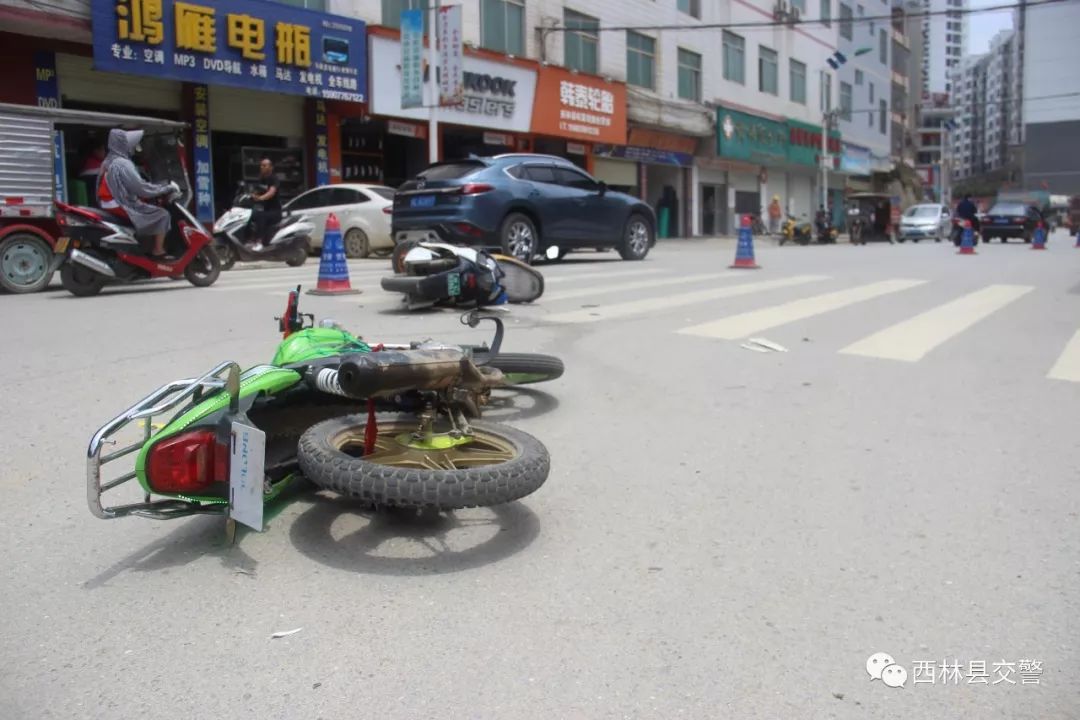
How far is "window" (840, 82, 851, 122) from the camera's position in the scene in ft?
169

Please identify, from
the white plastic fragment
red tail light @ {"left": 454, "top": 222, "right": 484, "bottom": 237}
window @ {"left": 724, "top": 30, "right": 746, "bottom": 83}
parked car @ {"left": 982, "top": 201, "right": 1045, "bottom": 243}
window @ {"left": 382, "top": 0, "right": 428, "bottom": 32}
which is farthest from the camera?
window @ {"left": 724, "top": 30, "right": 746, "bottom": 83}

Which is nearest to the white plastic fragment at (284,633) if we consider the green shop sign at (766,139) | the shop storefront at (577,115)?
the shop storefront at (577,115)

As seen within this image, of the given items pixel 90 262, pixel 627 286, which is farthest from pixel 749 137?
pixel 90 262

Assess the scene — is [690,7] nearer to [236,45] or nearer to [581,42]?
[581,42]

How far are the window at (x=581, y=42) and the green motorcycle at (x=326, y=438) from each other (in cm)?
2581

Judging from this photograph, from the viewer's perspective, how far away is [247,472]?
306 centimetres

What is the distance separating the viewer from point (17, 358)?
258 inches

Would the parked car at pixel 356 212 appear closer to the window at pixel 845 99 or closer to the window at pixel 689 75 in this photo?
the window at pixel 689 75

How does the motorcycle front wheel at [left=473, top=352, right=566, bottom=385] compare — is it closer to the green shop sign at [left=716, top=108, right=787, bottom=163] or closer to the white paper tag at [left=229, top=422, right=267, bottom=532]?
the white paper tag at [left=229, top=422, right=267, bottom=532]

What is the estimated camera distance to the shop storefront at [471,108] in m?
21.3

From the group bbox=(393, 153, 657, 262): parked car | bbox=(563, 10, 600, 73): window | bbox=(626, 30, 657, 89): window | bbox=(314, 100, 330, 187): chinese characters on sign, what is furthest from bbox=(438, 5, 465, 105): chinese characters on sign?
bbox=(626, 30, 657, 89): window

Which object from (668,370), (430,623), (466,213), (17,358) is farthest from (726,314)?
(430,623)

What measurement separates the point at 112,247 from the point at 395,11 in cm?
1405

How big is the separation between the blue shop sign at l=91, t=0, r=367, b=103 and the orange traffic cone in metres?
8.65
